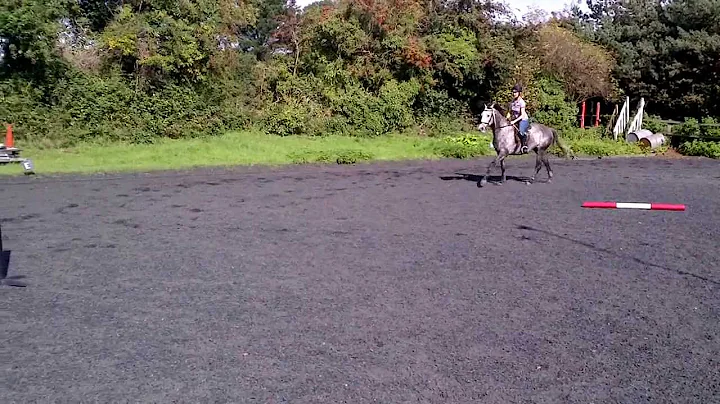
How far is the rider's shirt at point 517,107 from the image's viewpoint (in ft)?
46.1

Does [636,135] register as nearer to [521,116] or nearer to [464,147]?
[464,147]

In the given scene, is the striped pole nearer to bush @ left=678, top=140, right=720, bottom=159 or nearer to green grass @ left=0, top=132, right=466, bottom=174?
green grass @ left=0, top=132, right=466, bottom=174

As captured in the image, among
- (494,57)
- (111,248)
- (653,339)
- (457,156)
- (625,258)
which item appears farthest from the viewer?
(494,57)

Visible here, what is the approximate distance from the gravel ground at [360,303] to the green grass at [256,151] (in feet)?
21.1

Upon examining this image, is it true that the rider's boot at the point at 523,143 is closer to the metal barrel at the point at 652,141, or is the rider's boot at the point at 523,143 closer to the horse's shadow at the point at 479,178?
the horse's shadow at the point at 479,178

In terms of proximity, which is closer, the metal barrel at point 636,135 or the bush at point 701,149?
the bush at point 701,149

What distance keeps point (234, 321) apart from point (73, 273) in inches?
104

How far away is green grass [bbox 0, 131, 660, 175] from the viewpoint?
1781 cm

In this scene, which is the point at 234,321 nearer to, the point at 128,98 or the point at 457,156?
the point at 457,156

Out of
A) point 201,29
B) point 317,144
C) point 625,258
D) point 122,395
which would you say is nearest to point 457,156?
point 317,144

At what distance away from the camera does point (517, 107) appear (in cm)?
1411

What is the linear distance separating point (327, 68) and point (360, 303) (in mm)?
20547

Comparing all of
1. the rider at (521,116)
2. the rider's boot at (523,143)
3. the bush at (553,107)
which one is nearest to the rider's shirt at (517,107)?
the rider at (521,116)

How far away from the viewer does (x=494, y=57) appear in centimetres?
2538
